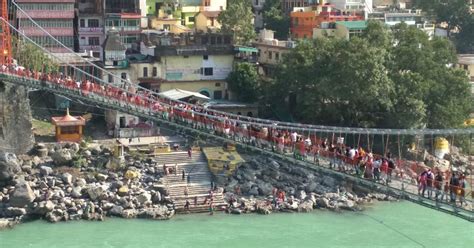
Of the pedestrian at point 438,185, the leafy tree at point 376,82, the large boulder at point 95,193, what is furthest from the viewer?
the leafy tree at point 376,82

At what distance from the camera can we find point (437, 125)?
80.3ft

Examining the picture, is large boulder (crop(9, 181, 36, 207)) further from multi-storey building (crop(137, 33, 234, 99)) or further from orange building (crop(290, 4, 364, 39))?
orange building (crop(290, 4, 364, 39))

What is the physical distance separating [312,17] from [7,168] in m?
13.9

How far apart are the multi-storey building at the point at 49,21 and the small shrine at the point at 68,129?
5.21 m

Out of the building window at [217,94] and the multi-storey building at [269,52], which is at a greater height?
the multi-storey building at [269,52]

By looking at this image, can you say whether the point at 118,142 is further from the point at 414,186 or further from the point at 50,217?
the point at 414,186

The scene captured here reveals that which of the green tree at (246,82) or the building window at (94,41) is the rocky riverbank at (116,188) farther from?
the building window at (94,41)

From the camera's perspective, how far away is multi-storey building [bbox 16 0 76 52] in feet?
91.0

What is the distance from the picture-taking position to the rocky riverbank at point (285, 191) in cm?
2019

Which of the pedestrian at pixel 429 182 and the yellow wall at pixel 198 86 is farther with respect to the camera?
the yellow wall at pixel 198 86

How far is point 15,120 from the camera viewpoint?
22578 millimetres

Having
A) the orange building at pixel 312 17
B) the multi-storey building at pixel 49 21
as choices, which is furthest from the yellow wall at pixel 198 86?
the orange building at pixel 312 17

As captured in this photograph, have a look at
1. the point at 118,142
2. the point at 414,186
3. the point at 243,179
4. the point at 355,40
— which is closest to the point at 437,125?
the point at 355,40

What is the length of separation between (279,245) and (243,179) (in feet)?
13.2
